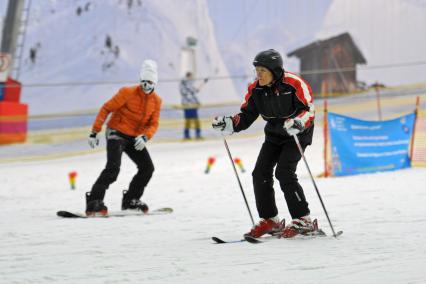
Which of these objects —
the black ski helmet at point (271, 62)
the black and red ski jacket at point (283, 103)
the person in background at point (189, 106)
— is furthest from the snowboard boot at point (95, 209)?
the person in background at point (189, 106)

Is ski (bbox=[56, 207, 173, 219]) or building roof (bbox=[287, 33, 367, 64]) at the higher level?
building roof (bbox=[287, 33, 367, 64])

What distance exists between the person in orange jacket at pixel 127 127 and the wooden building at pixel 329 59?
16428 millimetres

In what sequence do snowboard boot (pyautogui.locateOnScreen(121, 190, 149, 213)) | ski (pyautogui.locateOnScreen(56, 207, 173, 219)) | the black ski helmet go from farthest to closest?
snowboard boot (pyautogui.locateOnScreen(121, 190, 149, 213)) → ski (pyautogui.locateOnScreen(56, 207, 173, 219)) → the black ski helmet

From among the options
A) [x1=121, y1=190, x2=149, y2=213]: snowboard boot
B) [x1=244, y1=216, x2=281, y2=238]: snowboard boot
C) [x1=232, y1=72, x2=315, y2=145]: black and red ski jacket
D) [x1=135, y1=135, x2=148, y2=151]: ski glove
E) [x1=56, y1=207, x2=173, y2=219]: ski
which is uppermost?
[x1=232, y1=72, x2=315, y2=145]: black and red ski jacket

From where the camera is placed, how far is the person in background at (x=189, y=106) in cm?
1818

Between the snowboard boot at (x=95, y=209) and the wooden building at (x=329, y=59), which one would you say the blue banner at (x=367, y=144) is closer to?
the snowboard boot at (x=95, y=209)

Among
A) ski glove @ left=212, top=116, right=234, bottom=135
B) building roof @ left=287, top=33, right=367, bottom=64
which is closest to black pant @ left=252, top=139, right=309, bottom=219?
ski glove @ left=212, top=116, right=234, bottom=135

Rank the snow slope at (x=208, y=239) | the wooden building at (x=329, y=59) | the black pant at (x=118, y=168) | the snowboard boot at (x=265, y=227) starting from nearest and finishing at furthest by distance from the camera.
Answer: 1. the snow slope at (x=208, y=239)
2. the snowboard boot at (x=265, y=227)
3. the black pant at (x=118, y=168)
4. the wooden building at (x=329, y=59)

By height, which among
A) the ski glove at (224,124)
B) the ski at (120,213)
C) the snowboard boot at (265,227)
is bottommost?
the ski at (120,213)

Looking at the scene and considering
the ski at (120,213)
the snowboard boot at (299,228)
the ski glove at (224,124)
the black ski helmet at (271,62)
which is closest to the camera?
the black ski helmet at (271,62)

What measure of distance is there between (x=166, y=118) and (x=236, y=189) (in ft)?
38.1

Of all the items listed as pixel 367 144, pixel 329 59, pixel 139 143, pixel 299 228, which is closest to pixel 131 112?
pixel 139 143

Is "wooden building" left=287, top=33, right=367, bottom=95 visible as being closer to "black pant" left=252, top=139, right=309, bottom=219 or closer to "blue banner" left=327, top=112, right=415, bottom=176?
"blue banner" left=327, top=112, right=415, bottom=176

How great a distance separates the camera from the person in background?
18184mm
